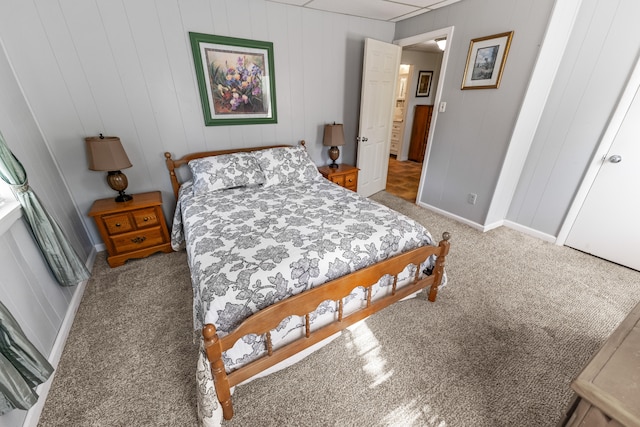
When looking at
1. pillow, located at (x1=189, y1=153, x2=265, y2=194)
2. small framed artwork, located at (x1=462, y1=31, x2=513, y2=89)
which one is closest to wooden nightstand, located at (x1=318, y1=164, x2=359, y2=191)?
pillow, located at (x1=189, y1=153, x2=265, y2=194)

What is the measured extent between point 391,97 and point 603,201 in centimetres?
246

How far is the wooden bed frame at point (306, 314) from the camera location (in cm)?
104

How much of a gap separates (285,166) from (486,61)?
2233 mm

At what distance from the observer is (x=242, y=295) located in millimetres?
1157

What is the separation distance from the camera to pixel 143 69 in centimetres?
221

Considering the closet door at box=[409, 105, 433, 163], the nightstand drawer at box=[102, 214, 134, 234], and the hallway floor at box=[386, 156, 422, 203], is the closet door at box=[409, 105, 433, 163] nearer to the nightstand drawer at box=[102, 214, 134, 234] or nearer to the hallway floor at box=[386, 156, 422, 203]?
the hallway floor at box=[386, 156, 422, 203]

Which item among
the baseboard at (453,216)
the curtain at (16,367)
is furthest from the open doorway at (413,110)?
the curtain at (16,367)

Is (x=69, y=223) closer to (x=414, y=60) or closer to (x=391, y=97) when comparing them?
(x=391, y=97)

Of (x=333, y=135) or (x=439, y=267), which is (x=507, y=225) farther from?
(x=333, y=135)

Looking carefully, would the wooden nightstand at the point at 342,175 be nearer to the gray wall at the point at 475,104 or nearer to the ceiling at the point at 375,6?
the gray wall at the point at 475,104

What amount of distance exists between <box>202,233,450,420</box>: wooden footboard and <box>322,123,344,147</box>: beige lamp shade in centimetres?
187

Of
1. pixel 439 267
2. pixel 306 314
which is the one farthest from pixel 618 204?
pixel 306 314

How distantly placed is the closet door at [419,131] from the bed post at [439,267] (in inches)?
162

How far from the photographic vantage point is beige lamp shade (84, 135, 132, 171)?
2.00m
